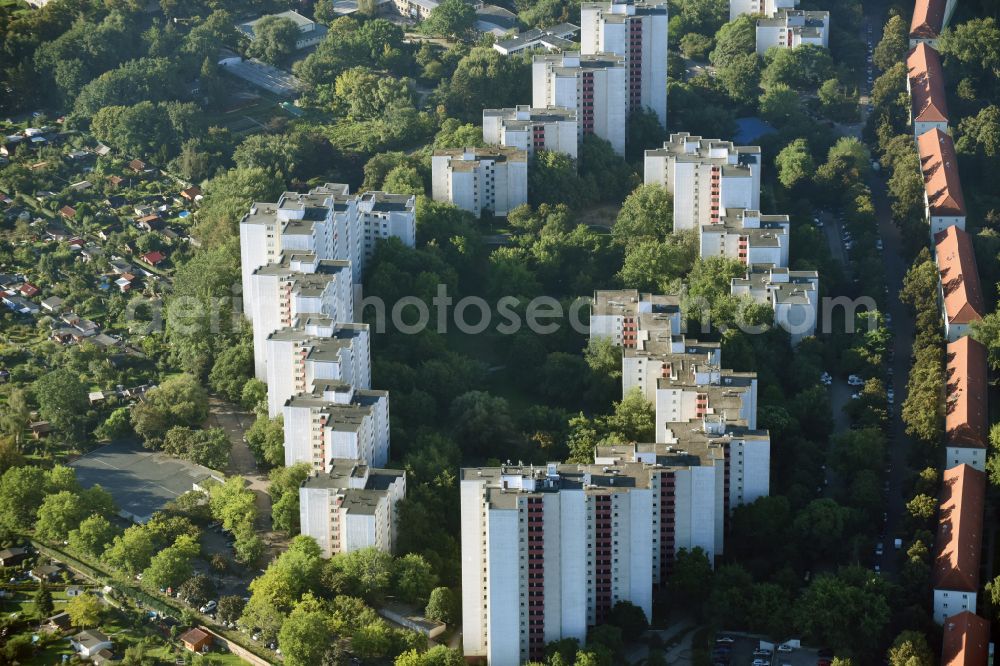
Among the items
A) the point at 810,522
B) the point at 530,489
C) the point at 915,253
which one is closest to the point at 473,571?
the point at 530,489

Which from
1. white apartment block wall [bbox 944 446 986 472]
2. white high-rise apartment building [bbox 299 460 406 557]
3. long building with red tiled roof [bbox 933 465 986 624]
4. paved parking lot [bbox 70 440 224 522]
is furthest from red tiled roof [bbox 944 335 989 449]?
paved parking lot [bbox 70 440 224 522]

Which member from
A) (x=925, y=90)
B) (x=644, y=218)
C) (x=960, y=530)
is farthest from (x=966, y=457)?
(x=925, y=90)

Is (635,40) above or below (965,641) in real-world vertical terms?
above

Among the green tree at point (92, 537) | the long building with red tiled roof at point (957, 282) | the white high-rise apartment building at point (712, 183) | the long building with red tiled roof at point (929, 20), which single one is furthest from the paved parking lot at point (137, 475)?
the long building with red tiled roof at point (929, 20)

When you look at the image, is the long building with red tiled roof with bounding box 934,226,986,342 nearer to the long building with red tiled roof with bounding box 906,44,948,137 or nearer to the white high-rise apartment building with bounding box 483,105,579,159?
the long building with red tiled roof with bounding box 906,44,948,137

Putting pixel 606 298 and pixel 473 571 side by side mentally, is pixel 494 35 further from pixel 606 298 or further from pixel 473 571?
pixel 473 571

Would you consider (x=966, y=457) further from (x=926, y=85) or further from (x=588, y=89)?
(x=926, y=85)
